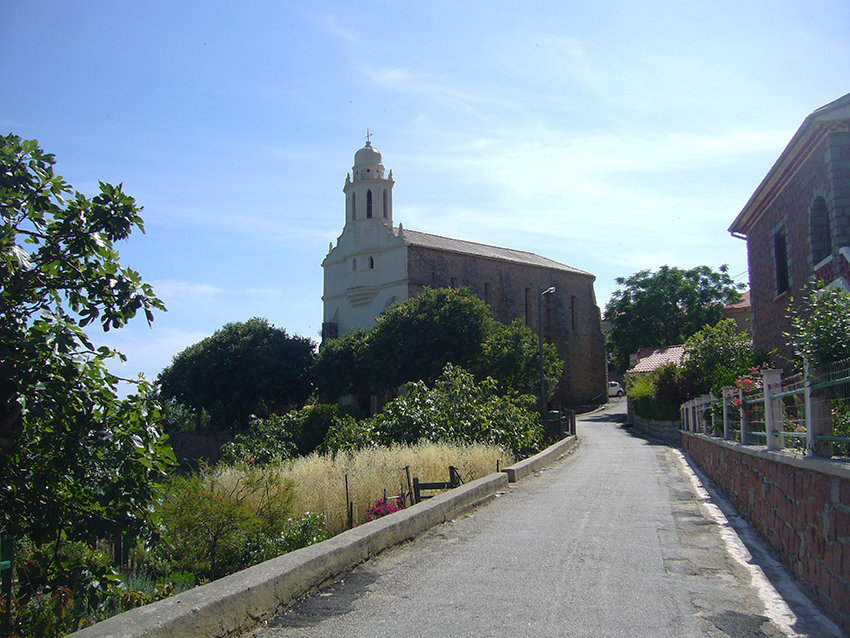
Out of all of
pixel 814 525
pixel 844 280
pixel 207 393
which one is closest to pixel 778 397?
pixel 814 525

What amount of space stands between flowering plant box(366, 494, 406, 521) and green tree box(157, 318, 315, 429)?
1393 inches

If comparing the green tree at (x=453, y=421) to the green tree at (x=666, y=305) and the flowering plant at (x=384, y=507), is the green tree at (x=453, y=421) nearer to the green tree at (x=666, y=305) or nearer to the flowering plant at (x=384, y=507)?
the flowering plant at (x=384, y=507)

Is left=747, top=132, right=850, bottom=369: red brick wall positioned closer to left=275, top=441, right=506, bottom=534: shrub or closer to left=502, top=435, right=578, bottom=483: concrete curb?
left=502, top=435, right=578, bottom=483: concrete curb

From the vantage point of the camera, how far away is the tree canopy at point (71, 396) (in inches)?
183

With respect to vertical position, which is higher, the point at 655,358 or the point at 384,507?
the point at 655,358

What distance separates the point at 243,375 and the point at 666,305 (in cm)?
3361

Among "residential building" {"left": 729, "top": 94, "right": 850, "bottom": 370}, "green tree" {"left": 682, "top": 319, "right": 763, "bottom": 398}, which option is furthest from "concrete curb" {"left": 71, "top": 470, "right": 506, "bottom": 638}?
"green tree" {"left": 682, "top": 319, "right": 763, "bottom": 398}

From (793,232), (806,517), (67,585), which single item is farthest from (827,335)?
Answer: (793,232)

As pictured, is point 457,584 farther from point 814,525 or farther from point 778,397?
point 778,397

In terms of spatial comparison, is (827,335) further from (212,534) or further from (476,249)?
(476,249)

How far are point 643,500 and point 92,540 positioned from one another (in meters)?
8.76

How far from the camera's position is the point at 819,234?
45.6 feet

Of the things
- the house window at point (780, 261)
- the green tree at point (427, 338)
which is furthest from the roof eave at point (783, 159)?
the green tree at point (427, 338)

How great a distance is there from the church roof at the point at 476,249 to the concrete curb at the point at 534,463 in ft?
91.5
